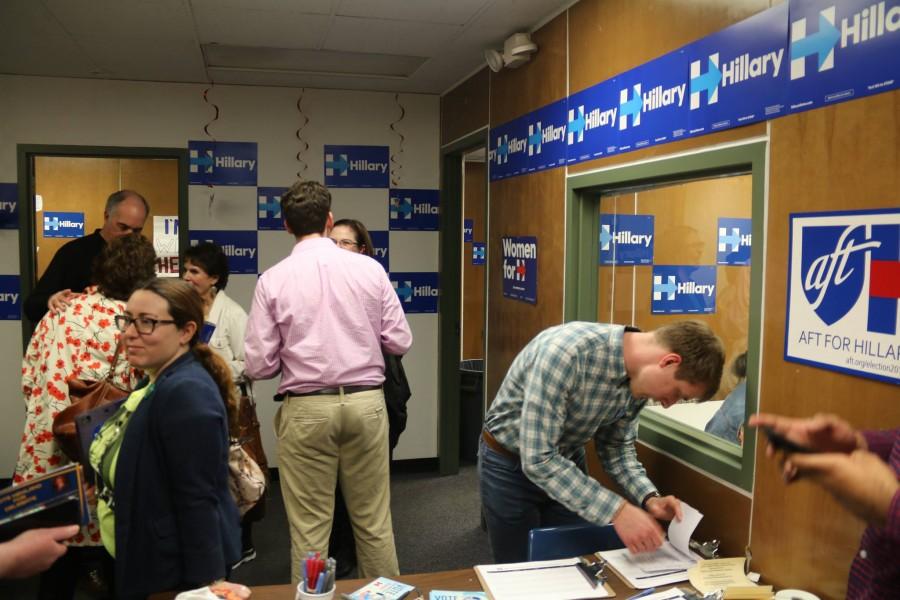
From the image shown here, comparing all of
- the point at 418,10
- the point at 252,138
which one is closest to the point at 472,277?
the point at 252,138

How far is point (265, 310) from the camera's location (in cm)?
A: 266

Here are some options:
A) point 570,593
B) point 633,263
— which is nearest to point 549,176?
point 633,263

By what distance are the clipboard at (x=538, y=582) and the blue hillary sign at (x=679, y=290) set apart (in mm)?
1290

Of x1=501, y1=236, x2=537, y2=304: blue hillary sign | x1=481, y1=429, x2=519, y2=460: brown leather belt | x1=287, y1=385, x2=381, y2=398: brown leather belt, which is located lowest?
x1=481, y1=429, x2=519, y2=460: brown leather belt

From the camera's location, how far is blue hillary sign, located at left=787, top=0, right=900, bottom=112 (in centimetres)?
148

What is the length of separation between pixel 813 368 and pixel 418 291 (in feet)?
11.2

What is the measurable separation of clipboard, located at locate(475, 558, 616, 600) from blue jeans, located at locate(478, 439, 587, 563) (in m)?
0.31

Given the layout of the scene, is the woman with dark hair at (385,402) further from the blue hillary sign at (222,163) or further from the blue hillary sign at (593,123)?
the blue hillary sign at (222,163)

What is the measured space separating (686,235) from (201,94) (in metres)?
3.20

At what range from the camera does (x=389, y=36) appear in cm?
356

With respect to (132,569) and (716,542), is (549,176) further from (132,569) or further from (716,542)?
(132,569)

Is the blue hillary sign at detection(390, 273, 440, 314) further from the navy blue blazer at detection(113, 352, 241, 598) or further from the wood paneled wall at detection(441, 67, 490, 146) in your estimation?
the navy blue blazer at detection(113, 352, 241, 598)

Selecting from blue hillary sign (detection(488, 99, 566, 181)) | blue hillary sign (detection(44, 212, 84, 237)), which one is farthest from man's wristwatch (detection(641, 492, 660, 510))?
blue hillary sign (detection(44, 212, 84, 237))

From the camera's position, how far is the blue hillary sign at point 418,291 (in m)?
4.89
